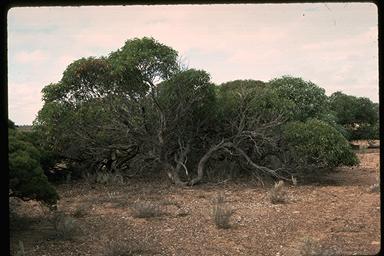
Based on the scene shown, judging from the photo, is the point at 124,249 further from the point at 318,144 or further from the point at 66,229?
the point at 318,144

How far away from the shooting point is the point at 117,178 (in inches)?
433

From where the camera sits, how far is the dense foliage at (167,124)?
10.9 meters

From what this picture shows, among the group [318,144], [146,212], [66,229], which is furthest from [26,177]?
[318,144]

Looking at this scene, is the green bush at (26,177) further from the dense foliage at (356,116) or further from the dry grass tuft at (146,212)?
the dense foliage at (356,116)

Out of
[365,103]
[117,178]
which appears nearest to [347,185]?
[117,178]

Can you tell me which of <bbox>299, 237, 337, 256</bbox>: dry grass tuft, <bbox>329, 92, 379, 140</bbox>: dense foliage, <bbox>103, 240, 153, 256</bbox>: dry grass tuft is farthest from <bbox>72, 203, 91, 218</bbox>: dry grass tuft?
<bbox>329, 92, 379, 140</bbox>: dense foliage

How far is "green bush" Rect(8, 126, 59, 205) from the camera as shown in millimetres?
6046

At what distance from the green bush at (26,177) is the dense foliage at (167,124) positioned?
444 centimetres

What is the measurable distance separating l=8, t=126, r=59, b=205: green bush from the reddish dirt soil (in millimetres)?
549

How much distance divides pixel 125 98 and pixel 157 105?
2.53ft

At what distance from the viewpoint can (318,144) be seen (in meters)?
10.8

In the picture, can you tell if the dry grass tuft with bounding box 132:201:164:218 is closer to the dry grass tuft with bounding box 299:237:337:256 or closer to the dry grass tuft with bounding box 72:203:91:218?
the dry grass tuft with bounding box 72:203:91:218

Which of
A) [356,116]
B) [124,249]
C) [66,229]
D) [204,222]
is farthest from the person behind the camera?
[356,116]

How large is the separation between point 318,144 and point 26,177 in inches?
262
